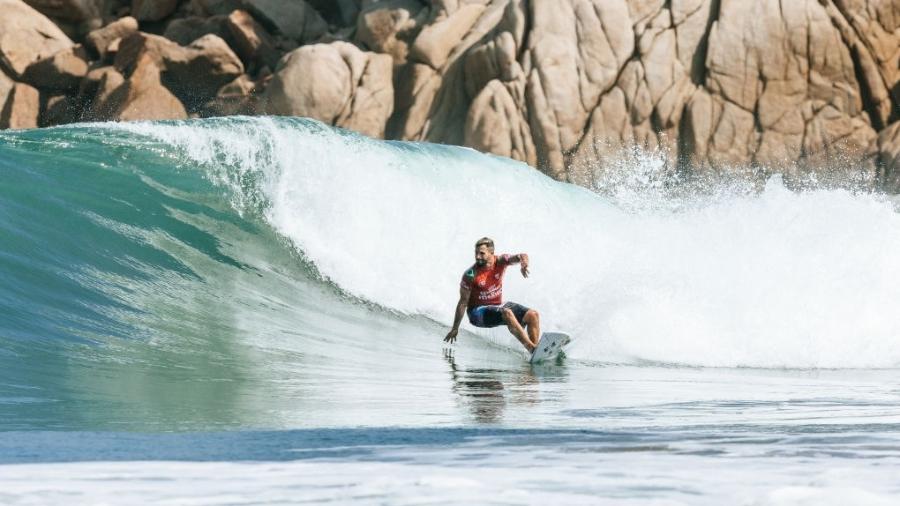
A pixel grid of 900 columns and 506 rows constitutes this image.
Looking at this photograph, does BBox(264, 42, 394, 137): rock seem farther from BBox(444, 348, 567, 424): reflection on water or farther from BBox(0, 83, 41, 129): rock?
BBox(444, 348, 567, 424): reflection on water

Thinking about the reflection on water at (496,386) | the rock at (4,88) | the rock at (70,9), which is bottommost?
the reflection on water at (496,386)

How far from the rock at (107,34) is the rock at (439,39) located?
7.38m

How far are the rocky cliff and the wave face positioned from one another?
32.2ft

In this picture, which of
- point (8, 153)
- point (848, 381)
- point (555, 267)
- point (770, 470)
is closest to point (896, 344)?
point (848, 381)

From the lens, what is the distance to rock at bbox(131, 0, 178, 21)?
32.2 metres

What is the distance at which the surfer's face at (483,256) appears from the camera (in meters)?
9.40

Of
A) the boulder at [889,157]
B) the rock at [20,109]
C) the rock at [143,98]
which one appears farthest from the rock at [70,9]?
the boulder at [889,157]

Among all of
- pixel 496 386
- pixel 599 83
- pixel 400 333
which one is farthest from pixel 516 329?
pixel 599 83

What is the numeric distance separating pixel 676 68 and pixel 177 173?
14.0 meters

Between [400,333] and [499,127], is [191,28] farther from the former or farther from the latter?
[400,333]

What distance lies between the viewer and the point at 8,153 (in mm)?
12273

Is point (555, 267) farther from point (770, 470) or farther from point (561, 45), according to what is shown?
point (561, 45)

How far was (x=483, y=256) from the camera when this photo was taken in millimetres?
9438

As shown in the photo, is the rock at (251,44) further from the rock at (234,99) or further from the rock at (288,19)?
the rock at (234,99)
